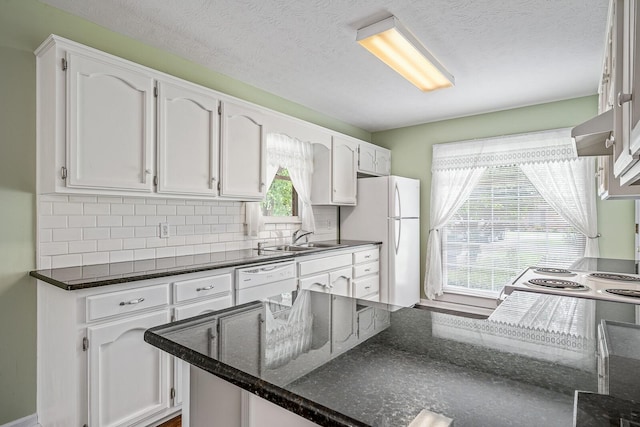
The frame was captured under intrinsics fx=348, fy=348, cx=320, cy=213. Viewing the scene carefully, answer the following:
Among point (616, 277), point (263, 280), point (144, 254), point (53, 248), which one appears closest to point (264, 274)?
point (263, 280)

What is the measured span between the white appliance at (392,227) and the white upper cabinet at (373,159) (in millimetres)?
235

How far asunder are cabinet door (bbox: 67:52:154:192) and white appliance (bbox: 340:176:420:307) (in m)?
2.69

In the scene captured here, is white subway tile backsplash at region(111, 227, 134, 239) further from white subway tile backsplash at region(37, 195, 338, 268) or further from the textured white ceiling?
the textured white ceiling

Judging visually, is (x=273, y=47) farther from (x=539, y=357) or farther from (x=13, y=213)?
(x=539, y=357)

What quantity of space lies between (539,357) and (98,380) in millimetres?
2045

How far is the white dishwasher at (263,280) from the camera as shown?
2529 millimetres

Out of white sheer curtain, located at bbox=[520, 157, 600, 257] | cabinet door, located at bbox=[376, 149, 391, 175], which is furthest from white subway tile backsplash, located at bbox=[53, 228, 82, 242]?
white sheer curtain, located at bbox=[520, 157, 600, 257]

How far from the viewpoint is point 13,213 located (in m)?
1.98

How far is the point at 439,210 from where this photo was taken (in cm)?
456

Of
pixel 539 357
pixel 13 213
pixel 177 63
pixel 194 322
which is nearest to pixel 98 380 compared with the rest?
pixel 13 213

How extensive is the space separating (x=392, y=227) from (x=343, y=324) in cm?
326

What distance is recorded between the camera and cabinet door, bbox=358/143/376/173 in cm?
443

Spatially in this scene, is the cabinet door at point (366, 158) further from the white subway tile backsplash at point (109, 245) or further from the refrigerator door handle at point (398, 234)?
the white subway tile backsplash at point (109, 245)

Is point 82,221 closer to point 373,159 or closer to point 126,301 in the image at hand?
point 126,301
